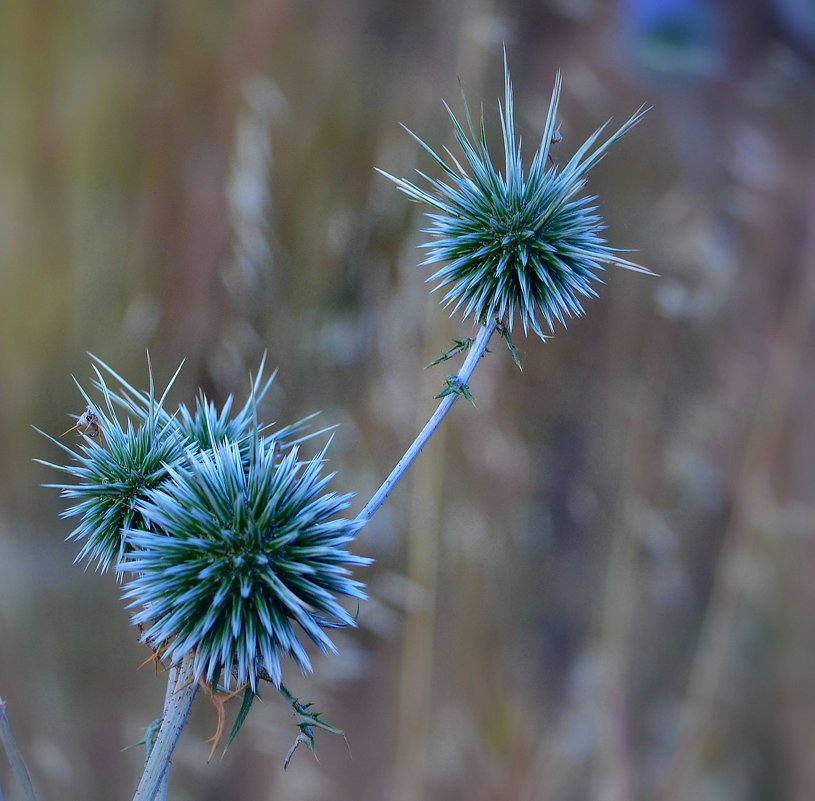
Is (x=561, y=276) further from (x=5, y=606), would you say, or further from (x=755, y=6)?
(x=5, y=606)

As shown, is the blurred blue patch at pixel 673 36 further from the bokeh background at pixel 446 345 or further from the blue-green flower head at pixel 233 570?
the blue-green flower head at pixel 233 570

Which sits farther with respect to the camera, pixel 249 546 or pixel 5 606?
pixel 5 606

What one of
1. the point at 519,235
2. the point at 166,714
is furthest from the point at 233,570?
the point at 519,235

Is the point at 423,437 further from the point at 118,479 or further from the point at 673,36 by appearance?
the point at 673,36

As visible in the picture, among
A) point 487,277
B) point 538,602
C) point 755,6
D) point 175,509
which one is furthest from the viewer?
point 538,602

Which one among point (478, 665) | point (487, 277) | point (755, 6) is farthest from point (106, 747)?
point (755, 6)
